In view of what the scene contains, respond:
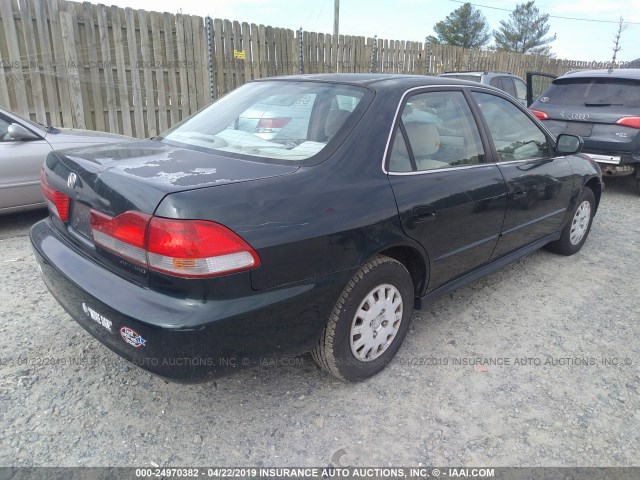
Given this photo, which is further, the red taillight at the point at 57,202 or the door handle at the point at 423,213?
the door handle at the point at 423,213

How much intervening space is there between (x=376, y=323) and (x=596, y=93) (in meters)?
6.08

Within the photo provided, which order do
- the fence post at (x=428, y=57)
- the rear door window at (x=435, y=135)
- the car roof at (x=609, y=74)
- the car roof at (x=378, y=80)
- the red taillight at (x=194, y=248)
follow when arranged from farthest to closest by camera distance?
the fence post at (x=428, y=57) < the car roof at (x=609, y=74) < the car roof at (x=378, y=80) < the rear door window at (x=435, y=135) < the red taillight at (x=194, y=248)

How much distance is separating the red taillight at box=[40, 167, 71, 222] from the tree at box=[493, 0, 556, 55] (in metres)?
56.9

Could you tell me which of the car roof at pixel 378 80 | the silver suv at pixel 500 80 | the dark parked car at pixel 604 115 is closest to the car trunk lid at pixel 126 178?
the car roof at pixel 378 80

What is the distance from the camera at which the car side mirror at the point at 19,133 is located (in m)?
4.64

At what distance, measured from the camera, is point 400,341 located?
Answer: 285cm

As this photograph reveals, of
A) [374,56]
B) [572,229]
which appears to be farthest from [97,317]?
[374,56]

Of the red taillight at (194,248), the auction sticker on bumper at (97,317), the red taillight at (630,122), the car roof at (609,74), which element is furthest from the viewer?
the car roof at (609,74)

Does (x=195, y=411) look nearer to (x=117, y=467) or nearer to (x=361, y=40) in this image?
(x=117, y=467)

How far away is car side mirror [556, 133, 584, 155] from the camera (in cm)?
387

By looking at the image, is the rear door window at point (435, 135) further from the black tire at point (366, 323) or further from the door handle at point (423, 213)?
the black tire at point (366, 323)

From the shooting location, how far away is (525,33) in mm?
52562

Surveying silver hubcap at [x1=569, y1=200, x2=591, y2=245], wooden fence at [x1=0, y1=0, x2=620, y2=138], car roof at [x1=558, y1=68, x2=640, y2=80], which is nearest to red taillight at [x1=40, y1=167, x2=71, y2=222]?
silver hubcap at [x1=569, y1=200, x2=591, y2=245]

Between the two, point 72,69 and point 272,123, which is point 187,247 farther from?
point 72,69
